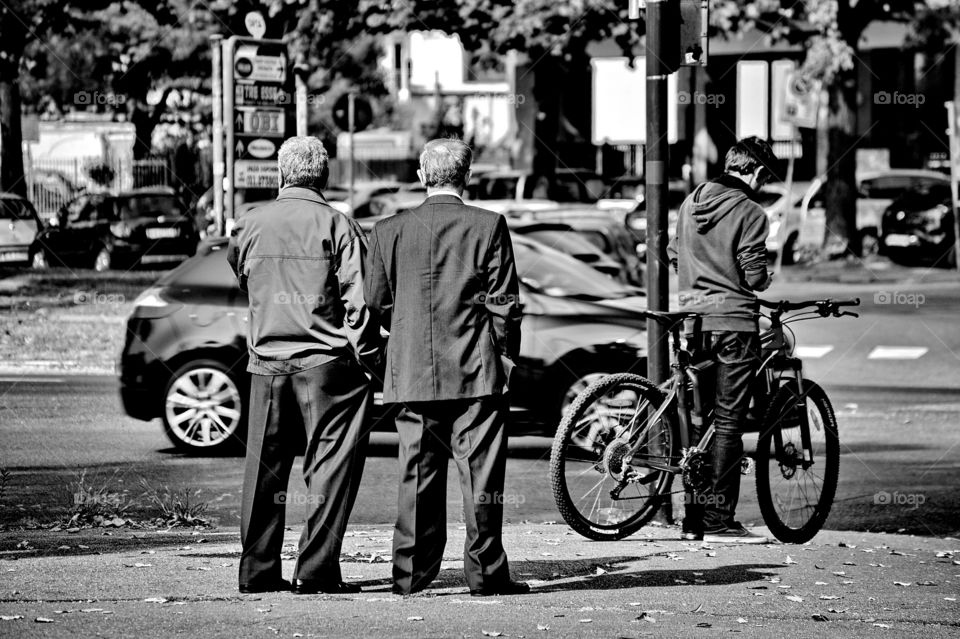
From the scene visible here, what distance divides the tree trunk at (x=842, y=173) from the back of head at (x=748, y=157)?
2071cm

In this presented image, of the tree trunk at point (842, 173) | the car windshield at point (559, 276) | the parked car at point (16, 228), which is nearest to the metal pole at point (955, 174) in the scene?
the tree trunk at point (842, 173)

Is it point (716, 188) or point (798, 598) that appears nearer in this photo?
point (798, 598)

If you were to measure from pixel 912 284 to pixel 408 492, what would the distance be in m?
20.0

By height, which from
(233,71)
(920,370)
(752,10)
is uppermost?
(752,10)

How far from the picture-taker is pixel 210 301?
10.6 meters

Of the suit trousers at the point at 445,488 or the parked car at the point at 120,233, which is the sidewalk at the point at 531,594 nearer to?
the suit trousers at the point at 445,488

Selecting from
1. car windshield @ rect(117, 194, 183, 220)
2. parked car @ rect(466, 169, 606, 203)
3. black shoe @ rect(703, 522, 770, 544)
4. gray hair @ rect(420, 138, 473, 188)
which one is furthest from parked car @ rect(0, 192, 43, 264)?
gray hair @ rect(420, 138, 473, 188)

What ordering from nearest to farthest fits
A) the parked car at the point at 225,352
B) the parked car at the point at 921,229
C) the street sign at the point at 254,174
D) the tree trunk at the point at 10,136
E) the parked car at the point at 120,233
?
the parked car at the point at 225,352 < the street sign at the point at 254,174 < the parked car at the point at 921,229 < the parked car at the point at 120,233 < the tree trunk at the point at 10,136

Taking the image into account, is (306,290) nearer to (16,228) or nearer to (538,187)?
(16,228)

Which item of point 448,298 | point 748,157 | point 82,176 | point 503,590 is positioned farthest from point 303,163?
point 82,176

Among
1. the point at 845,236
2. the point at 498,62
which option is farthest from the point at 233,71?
the point at 498,62

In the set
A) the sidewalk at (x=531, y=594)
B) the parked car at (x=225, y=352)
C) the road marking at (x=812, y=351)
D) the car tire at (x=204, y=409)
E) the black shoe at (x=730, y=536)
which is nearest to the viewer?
the sidewalk at (x=531, y=594)

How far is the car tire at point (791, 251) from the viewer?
28.8m

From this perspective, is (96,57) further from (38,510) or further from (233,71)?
(38,510)
